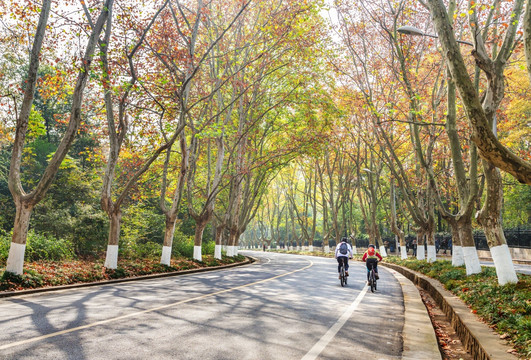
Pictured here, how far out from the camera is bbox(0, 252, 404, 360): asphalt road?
5.06 meters

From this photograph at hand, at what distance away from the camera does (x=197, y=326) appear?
6.48 meters

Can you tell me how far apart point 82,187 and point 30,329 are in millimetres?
15877

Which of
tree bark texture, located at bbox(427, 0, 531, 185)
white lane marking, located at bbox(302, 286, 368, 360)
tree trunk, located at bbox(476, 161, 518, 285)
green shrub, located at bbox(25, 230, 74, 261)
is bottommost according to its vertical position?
white lane marking, located at bbox(302, 286, 368, 360)

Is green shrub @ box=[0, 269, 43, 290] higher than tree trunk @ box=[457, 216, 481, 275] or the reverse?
the reverse

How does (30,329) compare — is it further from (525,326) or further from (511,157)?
(511,157)

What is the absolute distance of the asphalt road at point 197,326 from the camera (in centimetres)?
506

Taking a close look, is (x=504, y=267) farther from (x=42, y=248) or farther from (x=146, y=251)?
(x=146, y=251)

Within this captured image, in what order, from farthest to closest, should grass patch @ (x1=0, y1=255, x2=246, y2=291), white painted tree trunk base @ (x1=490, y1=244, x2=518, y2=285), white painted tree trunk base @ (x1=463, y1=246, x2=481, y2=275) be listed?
white painted tree trunk base @ (x1=463, y1=246, x2=481, y2=275) < grass patch @ (x1=0, y1=255, x2=246, y2=291) < white painted tree trunk base @ (x1=490, y1=244, x2=518, y2=285)

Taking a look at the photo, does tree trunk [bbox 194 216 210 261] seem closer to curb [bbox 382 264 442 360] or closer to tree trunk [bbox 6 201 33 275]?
tree trunk [bbox 6 201 33 275]

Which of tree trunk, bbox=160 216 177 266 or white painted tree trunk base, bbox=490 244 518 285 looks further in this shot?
tree trunk, bbox=160 216 177 266

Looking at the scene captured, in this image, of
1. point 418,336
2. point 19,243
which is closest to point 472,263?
point 418,336

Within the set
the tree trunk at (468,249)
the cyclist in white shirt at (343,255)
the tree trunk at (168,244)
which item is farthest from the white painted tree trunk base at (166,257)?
the tree trunk at (468,249)

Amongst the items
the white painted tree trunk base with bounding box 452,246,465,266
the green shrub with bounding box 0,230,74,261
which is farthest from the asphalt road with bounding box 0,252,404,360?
the white painted tree trunk base with bounding box 452,246,465,266

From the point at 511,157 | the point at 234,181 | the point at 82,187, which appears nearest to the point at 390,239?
the point at 234,181
